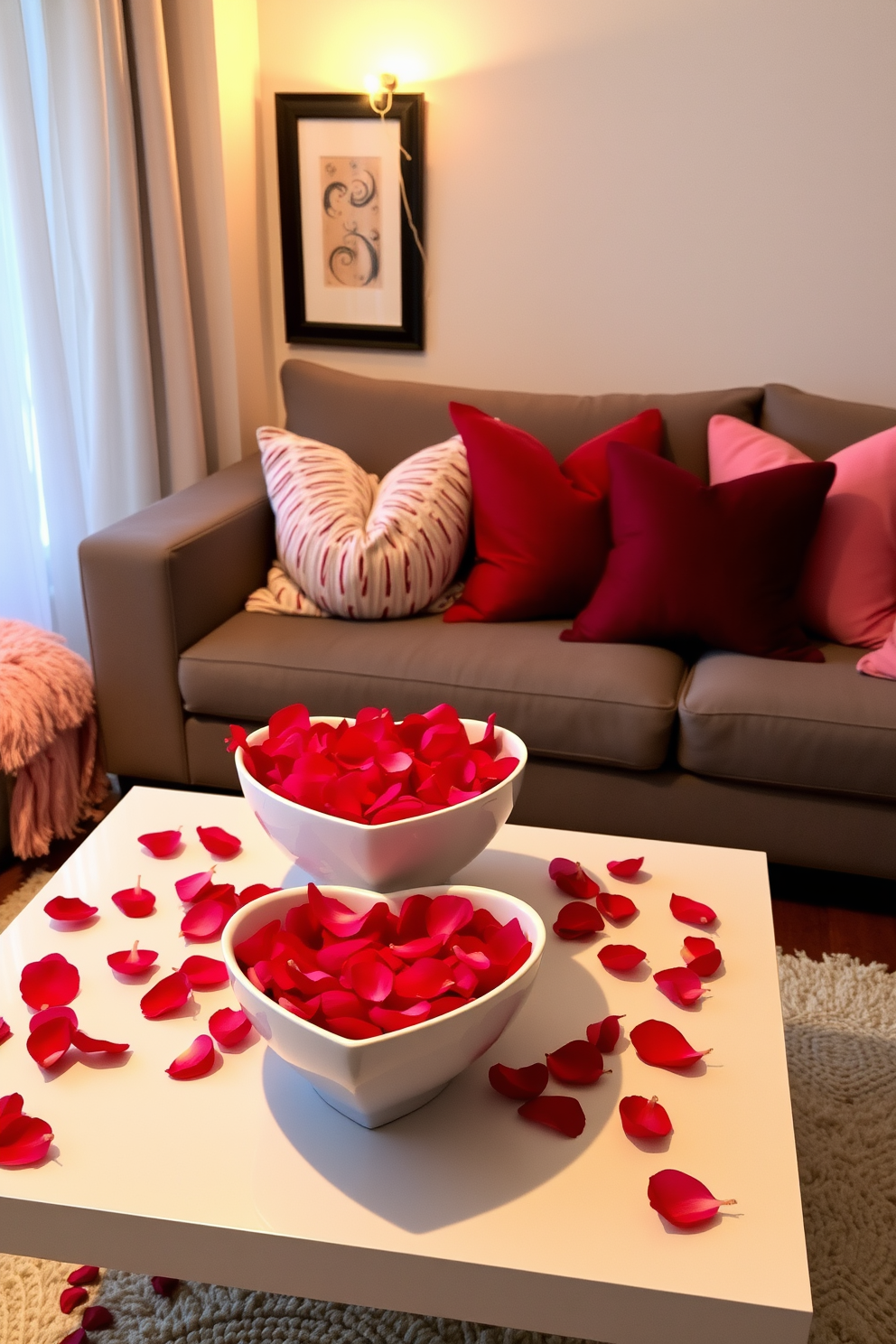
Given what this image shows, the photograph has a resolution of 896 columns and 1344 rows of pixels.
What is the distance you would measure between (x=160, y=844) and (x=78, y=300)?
1.76m

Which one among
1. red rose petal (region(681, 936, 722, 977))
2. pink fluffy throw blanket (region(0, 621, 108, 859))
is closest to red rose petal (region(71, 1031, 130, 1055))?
red rose petal (region(681, 936, 722, 977))

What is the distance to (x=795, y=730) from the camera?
1942 mm

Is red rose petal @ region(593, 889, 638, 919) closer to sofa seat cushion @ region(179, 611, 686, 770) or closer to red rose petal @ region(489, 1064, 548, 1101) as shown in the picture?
red rose petal @ region(489, 1064, 548, 1101)

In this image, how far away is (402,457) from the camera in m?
2.59

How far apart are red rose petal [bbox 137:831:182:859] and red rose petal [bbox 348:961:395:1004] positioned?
21.8 inches

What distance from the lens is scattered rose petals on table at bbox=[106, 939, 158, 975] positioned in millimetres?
1163

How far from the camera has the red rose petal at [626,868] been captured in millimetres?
1364

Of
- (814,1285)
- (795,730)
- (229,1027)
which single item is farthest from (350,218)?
(814,1285)

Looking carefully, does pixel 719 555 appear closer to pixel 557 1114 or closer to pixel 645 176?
pixel 645 176

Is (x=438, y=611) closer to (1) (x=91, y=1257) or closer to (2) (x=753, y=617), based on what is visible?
(2) (x=753, y=617)

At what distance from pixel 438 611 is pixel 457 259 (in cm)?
106

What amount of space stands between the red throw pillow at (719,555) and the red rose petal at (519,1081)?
4.22 feet

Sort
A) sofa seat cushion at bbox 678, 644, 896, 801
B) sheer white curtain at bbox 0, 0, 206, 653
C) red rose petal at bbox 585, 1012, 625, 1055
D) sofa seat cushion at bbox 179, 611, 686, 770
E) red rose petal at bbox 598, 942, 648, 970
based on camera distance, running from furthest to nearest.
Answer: sheer white curtain at bbox 0, 0, 206, 653
sofa seat cushion at bbox 179, 611, 686, 770
sofa seat cushion at bbox 678, 644, 896, 801
red rose petal at bbox 598, 942, 648, 970
red rose petal at bbox 585, 1012, 625, 1055

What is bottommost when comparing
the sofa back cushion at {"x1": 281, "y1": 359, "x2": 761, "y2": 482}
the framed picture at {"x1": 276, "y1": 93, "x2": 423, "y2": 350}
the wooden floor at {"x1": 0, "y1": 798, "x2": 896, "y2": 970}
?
the wooden floor at {"x1": 0, "y1": 798, "x2": 896, "y2": 970}
